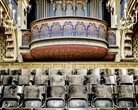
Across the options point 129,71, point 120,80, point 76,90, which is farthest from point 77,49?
point 76,90

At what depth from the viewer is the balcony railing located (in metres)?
7.74

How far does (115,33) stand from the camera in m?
8.38

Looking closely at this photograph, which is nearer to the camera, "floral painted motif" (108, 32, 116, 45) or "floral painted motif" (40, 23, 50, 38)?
"floral painted motif" (40, 23, 50, 38)

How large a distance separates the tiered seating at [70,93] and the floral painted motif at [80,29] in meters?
2.49

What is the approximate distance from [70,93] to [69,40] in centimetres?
301

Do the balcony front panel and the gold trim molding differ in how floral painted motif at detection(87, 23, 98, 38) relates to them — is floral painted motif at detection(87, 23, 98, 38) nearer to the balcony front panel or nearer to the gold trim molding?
the balcony front panel

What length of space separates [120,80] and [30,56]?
3218 mm

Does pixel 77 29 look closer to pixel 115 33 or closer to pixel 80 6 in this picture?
pixel 115 33

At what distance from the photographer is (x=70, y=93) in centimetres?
475

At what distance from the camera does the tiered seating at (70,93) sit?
178 inches

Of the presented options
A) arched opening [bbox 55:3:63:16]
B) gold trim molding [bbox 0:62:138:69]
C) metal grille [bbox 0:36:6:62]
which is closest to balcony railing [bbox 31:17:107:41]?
gold trim molding [bbox 0:62:138:69]

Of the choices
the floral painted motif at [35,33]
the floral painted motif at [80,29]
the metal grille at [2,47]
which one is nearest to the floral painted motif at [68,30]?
the floral painted motif at [80,29]

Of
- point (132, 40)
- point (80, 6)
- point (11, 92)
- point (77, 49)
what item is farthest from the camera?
point (80, 6)

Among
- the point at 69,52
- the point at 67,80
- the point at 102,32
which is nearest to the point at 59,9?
the point at 102,32
